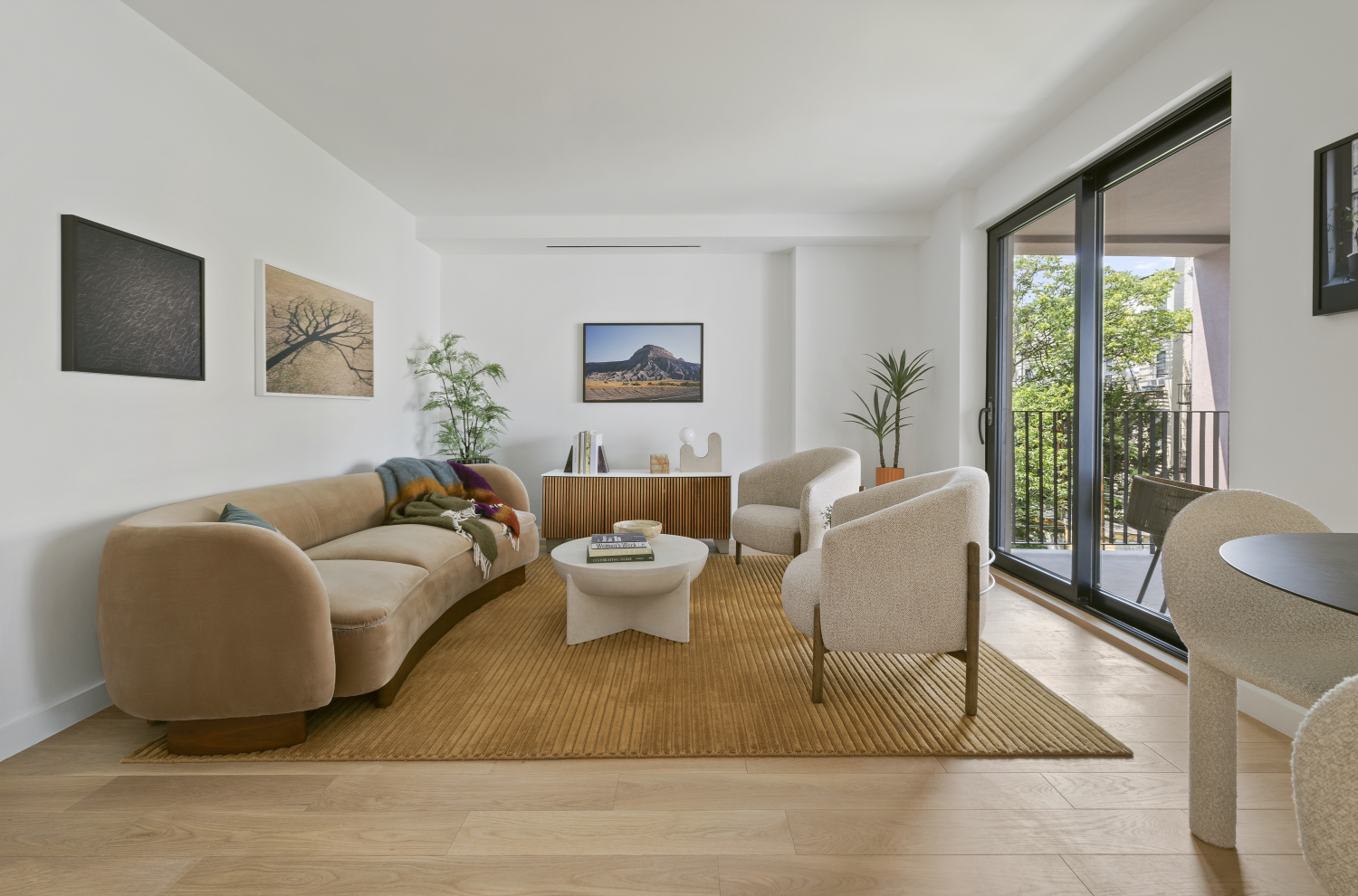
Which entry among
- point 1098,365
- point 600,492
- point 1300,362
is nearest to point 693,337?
point 600,492

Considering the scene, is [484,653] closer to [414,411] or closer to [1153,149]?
[414,411]

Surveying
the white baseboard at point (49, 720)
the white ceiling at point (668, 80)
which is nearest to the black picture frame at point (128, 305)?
the white ceiling at point (668, 80)

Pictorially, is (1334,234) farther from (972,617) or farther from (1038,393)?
(1038,393)

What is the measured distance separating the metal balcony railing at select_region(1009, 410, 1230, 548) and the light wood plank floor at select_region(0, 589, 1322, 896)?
3.99ft

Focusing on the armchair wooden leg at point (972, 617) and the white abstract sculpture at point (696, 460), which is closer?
the armchair wooden leg at point (972, 617)

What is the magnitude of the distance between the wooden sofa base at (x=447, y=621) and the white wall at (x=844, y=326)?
2.78 m

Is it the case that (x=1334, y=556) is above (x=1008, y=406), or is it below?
below

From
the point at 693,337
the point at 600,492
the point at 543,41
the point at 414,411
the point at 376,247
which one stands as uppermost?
the point at 543,41

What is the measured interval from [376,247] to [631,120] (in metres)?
2.14

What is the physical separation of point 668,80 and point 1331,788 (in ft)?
10.7

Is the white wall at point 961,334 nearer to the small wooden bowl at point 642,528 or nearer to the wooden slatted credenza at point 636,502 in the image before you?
the wooden slatted credenza at point 636,502

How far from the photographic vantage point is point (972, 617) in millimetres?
2277

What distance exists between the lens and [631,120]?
3578mm

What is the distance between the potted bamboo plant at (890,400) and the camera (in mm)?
5250
